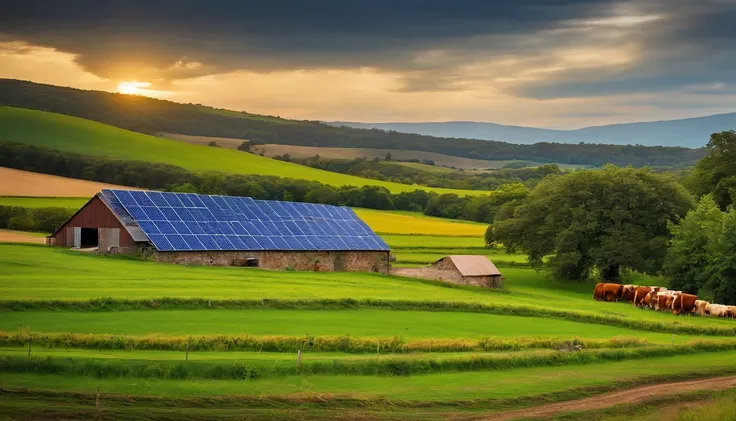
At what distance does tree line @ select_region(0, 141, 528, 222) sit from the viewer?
115250 mm

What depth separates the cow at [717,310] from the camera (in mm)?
54875

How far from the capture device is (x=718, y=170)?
8994 centimetres

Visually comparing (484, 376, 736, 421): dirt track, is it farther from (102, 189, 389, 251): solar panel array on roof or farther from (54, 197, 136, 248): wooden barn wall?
(54, 197, 136, 248): wooden barn wall

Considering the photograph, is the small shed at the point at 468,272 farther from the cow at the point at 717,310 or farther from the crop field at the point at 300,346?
the cow at the point at 717,310

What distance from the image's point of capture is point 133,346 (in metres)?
30.2

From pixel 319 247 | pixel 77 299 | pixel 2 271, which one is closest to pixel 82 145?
pixel 319 247

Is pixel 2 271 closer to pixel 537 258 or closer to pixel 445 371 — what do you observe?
pixel 445 371

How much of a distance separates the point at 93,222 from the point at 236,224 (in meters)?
9.36

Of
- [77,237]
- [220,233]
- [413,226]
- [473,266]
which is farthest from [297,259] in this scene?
[413,226]

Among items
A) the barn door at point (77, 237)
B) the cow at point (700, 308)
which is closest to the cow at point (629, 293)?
the cow at point (700, 308)

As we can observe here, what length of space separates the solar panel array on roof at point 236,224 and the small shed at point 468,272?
223 inches

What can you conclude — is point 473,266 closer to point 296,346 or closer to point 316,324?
point 316,324

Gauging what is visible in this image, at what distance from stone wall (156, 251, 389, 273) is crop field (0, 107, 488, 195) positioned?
6829cm

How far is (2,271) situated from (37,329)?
57.9 feet
